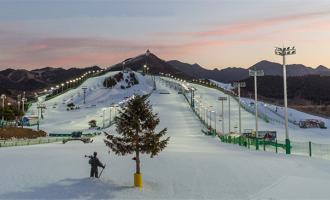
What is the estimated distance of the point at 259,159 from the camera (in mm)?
34094

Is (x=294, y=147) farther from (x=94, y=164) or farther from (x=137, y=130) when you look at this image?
(x=94, y=164)

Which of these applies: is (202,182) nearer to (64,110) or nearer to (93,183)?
(93,183)

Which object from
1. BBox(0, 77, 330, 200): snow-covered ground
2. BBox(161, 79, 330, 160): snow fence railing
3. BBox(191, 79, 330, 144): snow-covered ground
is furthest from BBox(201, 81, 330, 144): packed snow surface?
BBox(0, 77, 330, 200): snow-covered ground

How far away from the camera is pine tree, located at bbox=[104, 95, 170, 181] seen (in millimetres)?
23625

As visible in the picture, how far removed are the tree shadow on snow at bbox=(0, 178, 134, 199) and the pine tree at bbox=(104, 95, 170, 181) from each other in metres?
1.79

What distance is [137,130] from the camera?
77.7 feet

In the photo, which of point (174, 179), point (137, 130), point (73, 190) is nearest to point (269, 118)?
point (174, 179)

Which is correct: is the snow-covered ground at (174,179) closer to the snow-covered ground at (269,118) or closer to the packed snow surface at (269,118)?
the snow-covered ground at (269,118)

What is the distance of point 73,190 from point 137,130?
407 centimetres

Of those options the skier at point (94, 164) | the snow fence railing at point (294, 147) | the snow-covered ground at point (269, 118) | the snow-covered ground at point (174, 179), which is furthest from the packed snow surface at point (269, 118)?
the skier at point (94, 164)

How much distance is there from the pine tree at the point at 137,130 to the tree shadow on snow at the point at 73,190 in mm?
1789

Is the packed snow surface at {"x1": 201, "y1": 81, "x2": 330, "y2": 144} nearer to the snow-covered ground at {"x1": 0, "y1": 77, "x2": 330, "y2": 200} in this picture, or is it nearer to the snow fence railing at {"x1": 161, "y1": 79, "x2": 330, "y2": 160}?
the snow fence railing at {"x1": 161, "y1": 79, "x2": 330, "y2": 160}

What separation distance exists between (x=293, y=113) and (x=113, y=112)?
55.9 metres

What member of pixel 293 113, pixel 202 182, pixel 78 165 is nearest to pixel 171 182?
pixel 202 182
